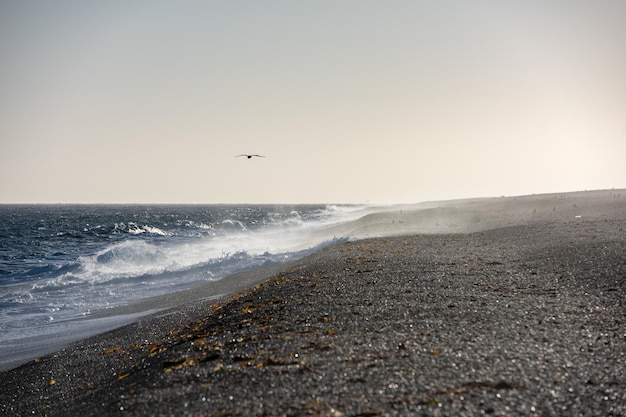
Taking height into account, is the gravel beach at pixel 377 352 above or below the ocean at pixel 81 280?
above

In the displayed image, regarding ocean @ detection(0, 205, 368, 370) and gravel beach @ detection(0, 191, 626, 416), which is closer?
gravel beach @ detection(0, 191, 626, 416)

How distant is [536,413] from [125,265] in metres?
33.9

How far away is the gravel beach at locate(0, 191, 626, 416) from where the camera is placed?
18.6 feet

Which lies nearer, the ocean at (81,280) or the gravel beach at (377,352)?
the gravel beach at (377,352)

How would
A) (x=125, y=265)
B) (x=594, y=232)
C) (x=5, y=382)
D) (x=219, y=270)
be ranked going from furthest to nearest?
(x=125, y=265) → (x=219, y=270) → (x=594, y=232) → (x=5, y=382)

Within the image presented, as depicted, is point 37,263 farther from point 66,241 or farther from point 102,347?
point 102,347

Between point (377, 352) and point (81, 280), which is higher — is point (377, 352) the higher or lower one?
the higher one

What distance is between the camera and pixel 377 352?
277 inches

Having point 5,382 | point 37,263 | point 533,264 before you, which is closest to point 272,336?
point 5,382

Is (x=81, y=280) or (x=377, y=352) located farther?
(x=81, y=280)

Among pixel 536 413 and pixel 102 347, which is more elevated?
pixel 536 413

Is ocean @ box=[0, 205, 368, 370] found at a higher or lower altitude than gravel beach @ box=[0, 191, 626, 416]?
lower

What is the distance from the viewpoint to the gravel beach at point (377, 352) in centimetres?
566

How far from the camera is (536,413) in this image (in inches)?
207
